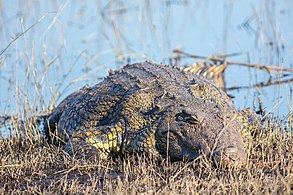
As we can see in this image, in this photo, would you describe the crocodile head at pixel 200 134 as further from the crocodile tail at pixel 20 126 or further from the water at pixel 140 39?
the water at pixel 140 39

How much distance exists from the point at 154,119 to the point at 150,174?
0.93 metres

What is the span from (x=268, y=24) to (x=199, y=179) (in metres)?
7.64

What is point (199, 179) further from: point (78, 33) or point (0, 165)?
point (78, 33)

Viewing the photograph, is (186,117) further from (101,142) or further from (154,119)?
(101,142)

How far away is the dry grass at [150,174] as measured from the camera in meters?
5.36

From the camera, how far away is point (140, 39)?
Result: 42.0 feet

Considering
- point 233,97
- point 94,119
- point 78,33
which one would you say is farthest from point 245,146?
point 78,33

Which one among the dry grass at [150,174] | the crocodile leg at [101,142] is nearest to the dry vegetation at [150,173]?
the dry grass at [150,174]

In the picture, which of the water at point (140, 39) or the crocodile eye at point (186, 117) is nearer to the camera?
the crocodile eye at point (186, 117)

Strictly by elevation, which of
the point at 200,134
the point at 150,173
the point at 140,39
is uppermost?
the point at 140,39

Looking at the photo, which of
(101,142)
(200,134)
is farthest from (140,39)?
(200,134)

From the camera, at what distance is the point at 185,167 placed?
595 centimetres

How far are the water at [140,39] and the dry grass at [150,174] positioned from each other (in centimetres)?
252

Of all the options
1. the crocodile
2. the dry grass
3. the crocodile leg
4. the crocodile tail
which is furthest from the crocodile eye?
the crocodile tail
